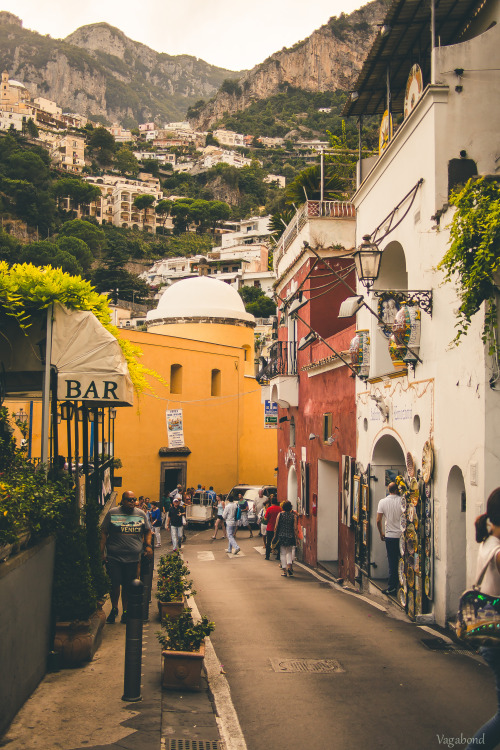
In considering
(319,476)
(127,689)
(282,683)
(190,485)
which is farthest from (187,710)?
(190,485)

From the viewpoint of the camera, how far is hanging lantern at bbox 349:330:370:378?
12891mm

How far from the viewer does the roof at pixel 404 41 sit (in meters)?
10.5

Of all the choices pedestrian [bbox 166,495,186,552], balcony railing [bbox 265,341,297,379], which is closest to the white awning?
pedestrian [bbox 166,495,186,552]

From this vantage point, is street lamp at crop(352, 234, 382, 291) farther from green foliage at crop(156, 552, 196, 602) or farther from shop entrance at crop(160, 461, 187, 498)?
shop entrance at crop(160, 461, 187, 498)

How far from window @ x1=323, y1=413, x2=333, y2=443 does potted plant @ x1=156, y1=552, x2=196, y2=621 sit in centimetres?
768

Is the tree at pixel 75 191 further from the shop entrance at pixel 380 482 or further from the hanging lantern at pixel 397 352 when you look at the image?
the hanging lantern at pixel 397 352

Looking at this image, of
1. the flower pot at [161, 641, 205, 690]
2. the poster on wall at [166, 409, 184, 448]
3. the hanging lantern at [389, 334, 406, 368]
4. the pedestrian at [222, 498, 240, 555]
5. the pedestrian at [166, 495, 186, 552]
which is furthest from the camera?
the poster on wall at [166, 409, 184, 448]

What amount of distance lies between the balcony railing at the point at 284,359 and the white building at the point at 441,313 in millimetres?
9273

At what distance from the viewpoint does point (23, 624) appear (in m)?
5.61

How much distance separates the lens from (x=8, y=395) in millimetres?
10250

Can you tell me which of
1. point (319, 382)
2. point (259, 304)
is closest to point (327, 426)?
point (319, 382)

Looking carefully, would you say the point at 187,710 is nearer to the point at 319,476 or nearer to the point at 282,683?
the point at 282,683

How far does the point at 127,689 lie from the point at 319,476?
11.8 m

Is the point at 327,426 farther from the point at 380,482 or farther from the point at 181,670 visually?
the point at 181,670
